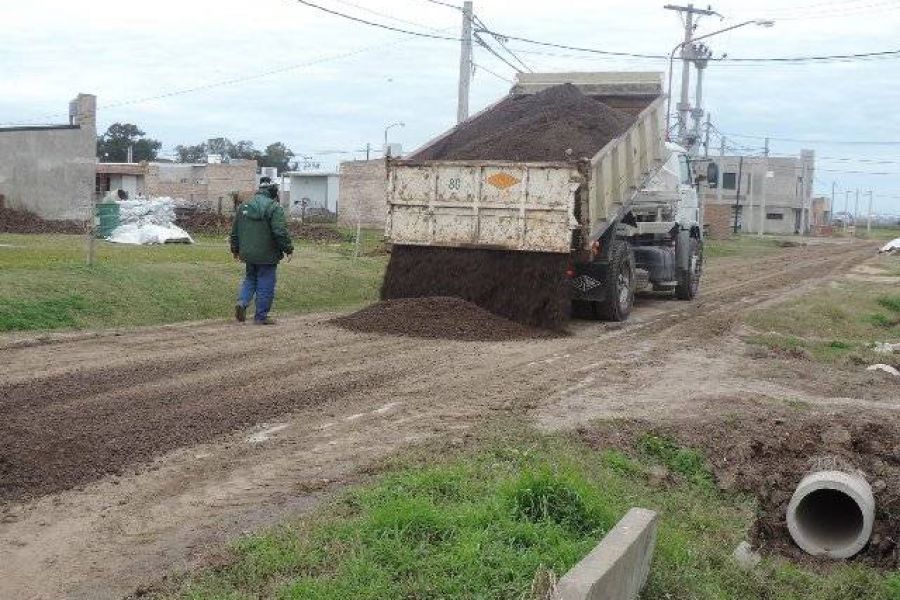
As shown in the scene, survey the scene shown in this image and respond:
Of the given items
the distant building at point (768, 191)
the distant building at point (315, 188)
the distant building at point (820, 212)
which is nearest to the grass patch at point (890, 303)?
the distant building at point (315, 188)

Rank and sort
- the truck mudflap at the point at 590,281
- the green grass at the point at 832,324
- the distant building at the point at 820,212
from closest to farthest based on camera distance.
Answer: the green grass at the point at 832,324 → the truck mudflap at the point at 590,281 → the distant building at the point at 820,212

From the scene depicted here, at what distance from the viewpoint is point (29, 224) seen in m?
30.1

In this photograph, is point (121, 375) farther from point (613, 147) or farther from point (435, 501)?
point (613, 147)

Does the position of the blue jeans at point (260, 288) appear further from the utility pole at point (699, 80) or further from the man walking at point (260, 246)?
the utility pole at point (699, 80)

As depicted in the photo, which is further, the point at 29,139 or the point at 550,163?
the point at 29,139

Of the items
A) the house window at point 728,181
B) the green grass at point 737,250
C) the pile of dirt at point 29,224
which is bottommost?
the green grass at point 737,250

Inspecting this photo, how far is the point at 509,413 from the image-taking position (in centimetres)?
845

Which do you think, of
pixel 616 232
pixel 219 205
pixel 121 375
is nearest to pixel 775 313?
pixel 616 232

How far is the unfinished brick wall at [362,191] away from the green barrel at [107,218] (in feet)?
54.4

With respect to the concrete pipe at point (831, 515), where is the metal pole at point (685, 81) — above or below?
above

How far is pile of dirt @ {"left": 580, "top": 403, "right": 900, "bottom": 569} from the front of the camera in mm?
7047

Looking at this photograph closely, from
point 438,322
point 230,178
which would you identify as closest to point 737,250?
point 230,178

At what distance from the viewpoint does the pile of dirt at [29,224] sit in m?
29.1

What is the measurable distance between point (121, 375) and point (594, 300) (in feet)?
25.8
